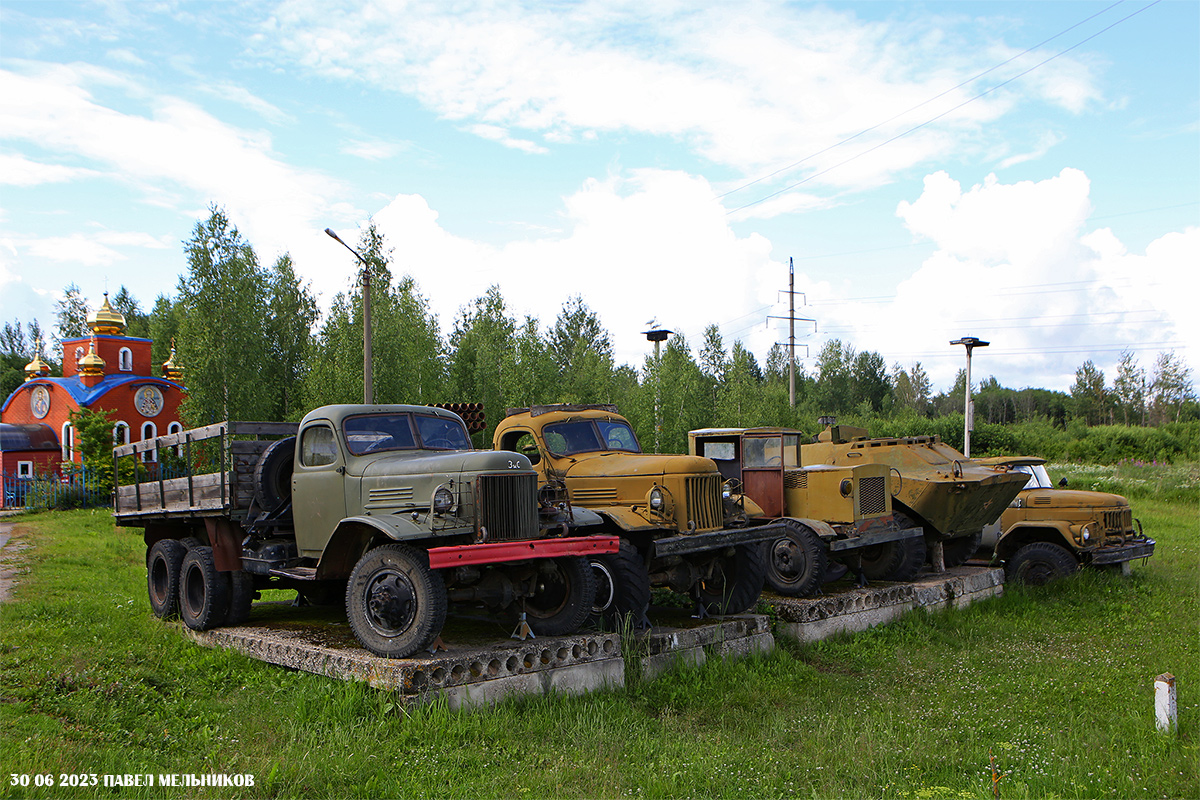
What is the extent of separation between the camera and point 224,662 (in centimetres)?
805

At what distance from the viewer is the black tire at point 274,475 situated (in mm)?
8828

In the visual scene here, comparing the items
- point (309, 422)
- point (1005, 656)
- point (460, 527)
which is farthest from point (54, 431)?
point (1005, 656)

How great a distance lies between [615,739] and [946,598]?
Result: 7.19m

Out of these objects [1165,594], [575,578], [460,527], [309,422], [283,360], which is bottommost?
[1165,594]

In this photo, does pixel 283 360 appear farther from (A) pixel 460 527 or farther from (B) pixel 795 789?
(B) pixel 795 789

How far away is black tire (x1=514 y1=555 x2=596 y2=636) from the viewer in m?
7.80

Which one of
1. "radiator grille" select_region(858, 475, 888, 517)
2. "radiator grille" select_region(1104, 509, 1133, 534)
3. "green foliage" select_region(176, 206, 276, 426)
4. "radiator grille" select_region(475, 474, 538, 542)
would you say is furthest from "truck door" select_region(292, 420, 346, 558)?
"green foliage" select_region(176, 206, 276, 426)

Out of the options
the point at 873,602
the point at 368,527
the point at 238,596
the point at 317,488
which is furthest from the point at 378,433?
the point at 873,602

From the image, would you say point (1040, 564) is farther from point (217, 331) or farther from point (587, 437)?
point (217, 331)

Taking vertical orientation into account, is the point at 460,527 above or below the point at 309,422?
below

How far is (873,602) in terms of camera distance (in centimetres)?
1079

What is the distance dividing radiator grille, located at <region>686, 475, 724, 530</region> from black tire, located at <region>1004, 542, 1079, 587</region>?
6.36 metres

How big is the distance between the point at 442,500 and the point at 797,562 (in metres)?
5.32

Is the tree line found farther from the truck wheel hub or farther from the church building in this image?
the truck wheel hub
